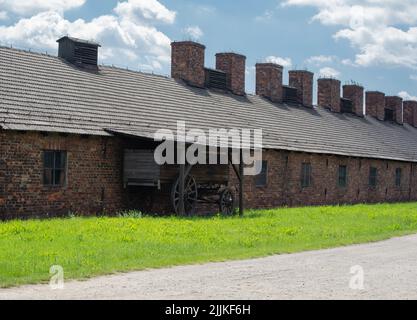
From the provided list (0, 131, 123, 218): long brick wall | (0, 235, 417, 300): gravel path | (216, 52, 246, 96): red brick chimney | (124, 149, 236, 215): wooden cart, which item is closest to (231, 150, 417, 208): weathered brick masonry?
(124, 149, 236, 215): wooden cart

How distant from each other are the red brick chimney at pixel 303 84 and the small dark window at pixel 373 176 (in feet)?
17.6

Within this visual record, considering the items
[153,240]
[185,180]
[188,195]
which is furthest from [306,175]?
[153,240]

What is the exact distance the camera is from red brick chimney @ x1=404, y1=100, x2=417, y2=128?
49344 millimetres

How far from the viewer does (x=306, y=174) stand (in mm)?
28625

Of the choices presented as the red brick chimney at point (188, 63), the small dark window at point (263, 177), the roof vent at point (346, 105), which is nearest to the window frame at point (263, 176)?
the small dark window at point (263, 177)

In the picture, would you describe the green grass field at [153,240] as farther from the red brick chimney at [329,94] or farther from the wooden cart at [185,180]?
the red brick chimney at [329,94]

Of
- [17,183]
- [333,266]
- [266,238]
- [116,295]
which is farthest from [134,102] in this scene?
[116,295]

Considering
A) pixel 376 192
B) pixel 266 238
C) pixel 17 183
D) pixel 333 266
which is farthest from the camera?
pixel 376 192

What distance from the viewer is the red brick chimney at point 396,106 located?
154 ft

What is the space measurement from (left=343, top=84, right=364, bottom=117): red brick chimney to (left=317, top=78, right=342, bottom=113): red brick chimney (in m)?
2.37

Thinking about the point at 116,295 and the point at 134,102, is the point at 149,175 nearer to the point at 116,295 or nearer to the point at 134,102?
the point at 134,102

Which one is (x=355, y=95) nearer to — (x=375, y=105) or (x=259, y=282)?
(x=375, y=105)

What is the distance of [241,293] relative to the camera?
7812mm
